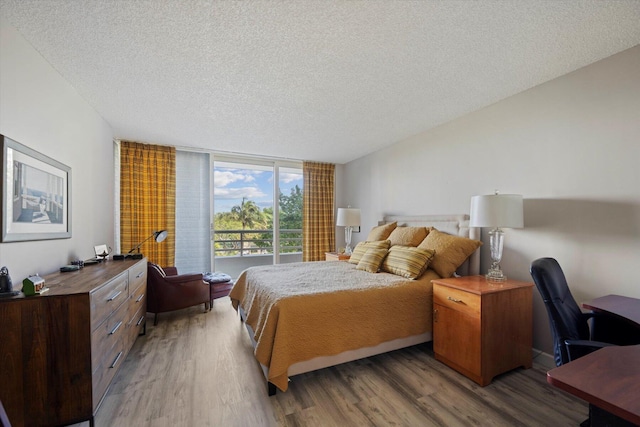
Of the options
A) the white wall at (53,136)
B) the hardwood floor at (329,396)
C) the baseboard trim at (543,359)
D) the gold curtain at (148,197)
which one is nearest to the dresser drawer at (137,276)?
the white wall at (53,136)

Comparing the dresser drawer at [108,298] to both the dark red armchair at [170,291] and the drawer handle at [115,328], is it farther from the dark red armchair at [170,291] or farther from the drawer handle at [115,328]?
the dark red armchair at [170,291]

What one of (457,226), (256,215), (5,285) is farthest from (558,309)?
(256,215)

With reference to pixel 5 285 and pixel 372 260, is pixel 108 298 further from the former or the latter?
pixel 372 260

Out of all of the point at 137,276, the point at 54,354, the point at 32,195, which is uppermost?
the point at 32,195

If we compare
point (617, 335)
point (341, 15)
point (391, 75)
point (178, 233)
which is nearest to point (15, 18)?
point (341, 15)

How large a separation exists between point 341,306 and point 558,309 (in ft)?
4.27

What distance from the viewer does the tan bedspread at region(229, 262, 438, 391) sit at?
188cm

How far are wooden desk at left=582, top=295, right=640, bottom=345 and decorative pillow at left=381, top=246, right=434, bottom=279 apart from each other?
3.79 ft

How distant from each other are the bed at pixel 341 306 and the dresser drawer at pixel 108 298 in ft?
3.29

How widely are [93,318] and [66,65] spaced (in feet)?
6.37

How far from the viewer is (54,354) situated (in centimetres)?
140

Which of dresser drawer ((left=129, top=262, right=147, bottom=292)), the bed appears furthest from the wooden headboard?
dresser drawer ((left=129, top=262, right=147, bottom=292))

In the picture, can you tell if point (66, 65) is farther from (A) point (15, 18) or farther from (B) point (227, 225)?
(B) point (227, 225)

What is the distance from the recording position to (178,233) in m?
4.40
